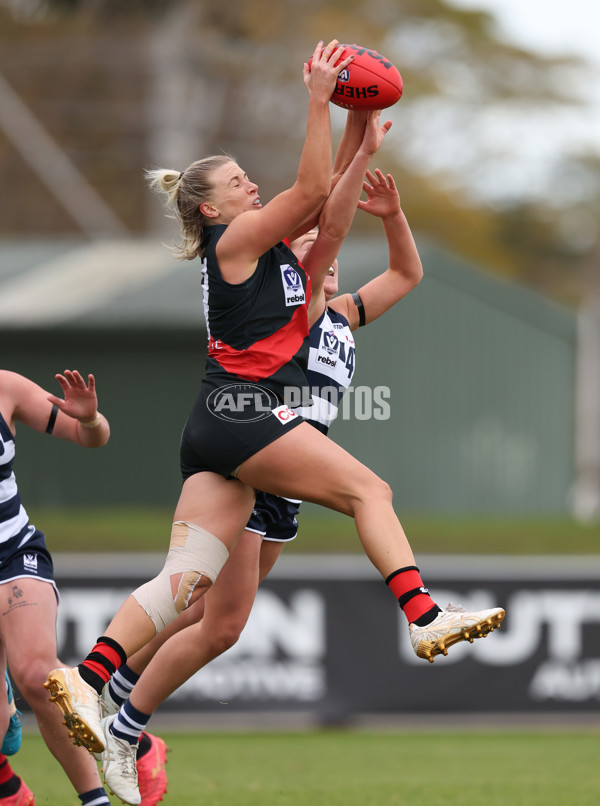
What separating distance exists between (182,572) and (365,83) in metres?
1.96

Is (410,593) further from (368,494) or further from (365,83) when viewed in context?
(365,83)

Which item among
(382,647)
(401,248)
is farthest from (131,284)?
(401,248)

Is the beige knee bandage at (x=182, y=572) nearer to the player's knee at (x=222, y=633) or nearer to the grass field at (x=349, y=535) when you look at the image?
the player's knee at (x=222, y=633)

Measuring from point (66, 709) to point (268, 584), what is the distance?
522 cm

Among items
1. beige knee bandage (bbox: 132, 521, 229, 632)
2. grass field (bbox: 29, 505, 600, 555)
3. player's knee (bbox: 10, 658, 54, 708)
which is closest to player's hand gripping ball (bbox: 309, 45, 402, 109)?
beige knee bandage (bbox: 132, 521, 229, 632)

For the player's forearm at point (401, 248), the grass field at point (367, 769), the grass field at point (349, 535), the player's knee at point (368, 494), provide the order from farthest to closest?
the grass field at point (349, 535)
the grass field at point (367, 769)
the player's forearm at point (401, 248)
the player's knee at point (368, 494)

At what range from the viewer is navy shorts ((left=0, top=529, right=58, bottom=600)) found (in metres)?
4.98

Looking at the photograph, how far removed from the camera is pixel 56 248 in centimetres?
1892

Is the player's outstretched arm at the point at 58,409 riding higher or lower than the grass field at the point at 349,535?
higher

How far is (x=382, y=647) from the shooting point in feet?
31.9

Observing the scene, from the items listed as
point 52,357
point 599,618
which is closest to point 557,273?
point 52,357

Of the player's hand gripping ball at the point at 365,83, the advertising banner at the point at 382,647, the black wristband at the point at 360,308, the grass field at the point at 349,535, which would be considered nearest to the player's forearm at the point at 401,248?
the black wristband at the point at 360,308

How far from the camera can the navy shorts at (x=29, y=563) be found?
4.98 metres

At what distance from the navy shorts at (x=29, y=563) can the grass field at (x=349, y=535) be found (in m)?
7.83
